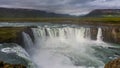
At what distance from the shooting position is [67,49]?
2805cm

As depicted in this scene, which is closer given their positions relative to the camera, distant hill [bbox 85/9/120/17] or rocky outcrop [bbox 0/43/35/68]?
rocky outcrop [bbox 0/43/35/68]

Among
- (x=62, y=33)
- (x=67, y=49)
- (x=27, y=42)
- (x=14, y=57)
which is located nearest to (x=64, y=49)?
(x=67, y=49)

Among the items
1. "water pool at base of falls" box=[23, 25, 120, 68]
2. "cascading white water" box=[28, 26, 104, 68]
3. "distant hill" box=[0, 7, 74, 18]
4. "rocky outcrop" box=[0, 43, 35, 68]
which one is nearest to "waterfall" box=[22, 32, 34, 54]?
"water pool at base of falls" box=[23, 25, 120, 68]

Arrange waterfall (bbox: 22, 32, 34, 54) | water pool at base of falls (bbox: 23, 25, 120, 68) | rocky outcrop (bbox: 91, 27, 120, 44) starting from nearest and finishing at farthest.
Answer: water pool at base of falls (bbox: 23, 25, 120, 68)
waterfall (bbox: 22, 32, 34, 54)
rocky outcrop (bbox: 91, 27, 120, 44)

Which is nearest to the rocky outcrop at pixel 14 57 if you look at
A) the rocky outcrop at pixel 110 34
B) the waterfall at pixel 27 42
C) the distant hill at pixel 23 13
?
the waterfall at pixel 27 42

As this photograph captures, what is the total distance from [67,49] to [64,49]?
38cm

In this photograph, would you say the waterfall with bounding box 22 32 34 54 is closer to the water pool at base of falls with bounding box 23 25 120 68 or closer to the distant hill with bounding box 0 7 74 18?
the water pool at base of falls with bounding box 23 25 120 68

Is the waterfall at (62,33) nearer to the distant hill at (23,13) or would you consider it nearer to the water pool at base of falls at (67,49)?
the water pool at base of falls at (67,49)

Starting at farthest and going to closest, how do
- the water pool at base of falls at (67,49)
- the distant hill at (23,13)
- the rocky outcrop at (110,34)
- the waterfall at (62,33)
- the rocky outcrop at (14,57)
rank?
the distant hill at (23,13) < the rocky outcrop at (110,34) < the waterfall at (62,33) < the water pool at base of falls at (67,49) < the rocky outcrop at (14,57)

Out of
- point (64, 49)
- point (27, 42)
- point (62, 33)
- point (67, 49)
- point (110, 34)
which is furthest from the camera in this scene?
point (110, 34)

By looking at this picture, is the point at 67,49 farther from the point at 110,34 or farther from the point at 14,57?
the point at 110,34

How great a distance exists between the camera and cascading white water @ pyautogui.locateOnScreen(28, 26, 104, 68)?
20508 millimetres

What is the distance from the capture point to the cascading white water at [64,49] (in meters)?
20.5

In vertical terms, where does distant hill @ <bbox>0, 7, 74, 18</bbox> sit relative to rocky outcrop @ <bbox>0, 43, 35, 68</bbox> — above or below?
below
